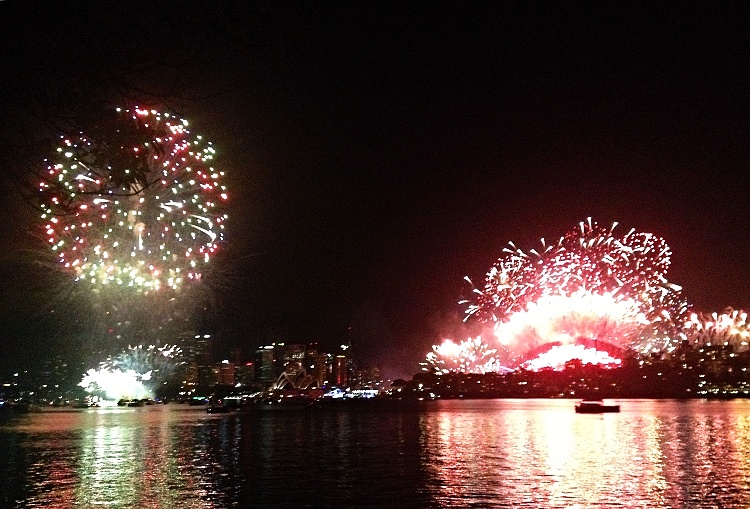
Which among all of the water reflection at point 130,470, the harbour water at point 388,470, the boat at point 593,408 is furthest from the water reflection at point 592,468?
the boat at point 593,408

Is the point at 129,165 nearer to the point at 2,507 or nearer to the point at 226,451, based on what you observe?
the point at 2,507

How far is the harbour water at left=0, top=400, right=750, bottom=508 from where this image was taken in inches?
1050

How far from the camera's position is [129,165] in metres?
9.80

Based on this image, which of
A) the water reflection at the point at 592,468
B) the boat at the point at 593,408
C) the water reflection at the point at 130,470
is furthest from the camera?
the boat at the point at 593,408

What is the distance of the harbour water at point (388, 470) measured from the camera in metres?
26.7

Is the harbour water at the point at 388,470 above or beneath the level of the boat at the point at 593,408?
beneath

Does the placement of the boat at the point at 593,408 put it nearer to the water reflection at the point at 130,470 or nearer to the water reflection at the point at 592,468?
the water reflection at the point at 592,468

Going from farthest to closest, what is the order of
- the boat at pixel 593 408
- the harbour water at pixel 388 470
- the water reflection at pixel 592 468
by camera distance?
the boat at pixel 593 408
the harbour water at pixel 388 470
the water reflection at pixel 592 468

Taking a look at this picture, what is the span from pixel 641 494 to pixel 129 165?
21965 mm

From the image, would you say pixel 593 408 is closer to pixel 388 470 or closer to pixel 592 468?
pixel 592 468

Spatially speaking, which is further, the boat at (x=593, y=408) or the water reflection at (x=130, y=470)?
the boat at (x=593, y=408)

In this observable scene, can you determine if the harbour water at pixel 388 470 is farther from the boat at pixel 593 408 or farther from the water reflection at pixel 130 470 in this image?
the boat at pixel 593 408

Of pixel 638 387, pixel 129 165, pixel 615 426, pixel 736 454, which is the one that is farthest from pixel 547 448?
pixel 638 387

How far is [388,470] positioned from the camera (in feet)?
118
